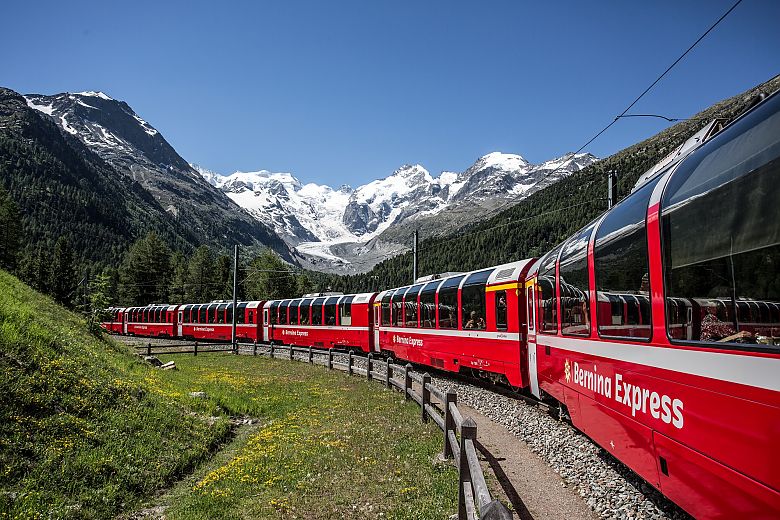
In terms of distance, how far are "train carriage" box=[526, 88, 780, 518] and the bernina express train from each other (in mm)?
12

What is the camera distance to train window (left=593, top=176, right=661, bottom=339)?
18.9ft

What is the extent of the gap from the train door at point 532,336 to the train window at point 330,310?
19762 millimetres

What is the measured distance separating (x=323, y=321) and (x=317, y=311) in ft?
3.20

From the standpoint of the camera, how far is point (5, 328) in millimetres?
10336

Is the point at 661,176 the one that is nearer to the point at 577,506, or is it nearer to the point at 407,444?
the point at 577,506

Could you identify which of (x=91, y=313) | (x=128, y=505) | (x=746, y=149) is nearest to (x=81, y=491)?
(x=128, y=505)

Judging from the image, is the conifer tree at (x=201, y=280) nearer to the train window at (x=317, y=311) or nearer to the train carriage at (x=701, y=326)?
the train window at (x=317, y=311)

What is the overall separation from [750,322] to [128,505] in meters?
7.87

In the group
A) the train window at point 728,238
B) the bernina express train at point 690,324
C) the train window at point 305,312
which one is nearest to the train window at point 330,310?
the train window at point 305,312

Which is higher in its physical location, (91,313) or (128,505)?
(91,313)

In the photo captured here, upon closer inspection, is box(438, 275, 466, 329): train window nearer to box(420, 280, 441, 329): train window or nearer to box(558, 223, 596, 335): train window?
box(420, 280, 441, 329): train window

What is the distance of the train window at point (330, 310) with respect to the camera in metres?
32.1

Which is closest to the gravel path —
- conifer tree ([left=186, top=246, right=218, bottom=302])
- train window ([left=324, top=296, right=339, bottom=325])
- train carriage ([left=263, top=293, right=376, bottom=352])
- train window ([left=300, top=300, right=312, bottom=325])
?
train carriage ([left=263, top=293, right=376, bottom=352])

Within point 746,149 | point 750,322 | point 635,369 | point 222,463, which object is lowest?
point 222,463
